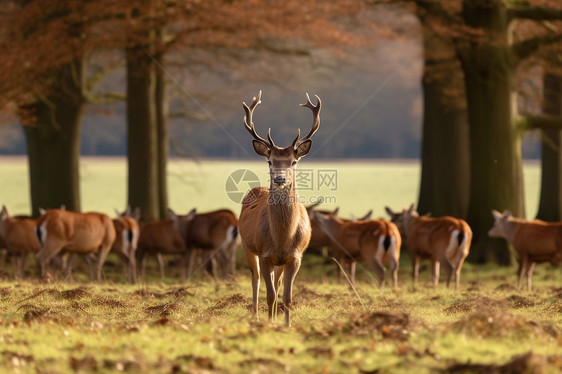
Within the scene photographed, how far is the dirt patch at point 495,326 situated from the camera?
22.1 feet

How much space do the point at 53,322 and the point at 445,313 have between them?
4210 mm

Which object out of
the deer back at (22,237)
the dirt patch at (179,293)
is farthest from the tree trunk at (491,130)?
the deer back at (22,237)

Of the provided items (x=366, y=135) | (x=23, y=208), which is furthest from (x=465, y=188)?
(x=366, y=135)

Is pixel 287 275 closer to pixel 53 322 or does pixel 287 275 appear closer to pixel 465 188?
pixel 53 322

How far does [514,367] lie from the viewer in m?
5.49

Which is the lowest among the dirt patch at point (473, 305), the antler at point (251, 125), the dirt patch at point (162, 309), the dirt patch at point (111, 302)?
the dirt patch at point (473, 305)

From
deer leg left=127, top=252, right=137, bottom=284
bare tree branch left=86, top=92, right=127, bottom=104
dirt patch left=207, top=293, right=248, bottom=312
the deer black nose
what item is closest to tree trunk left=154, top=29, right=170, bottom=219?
bare tree branch left=86, top=92, right=127, bottom=104

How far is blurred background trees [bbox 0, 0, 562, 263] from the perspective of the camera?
16.3 meters

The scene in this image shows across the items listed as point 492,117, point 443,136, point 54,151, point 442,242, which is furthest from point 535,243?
point 54,151

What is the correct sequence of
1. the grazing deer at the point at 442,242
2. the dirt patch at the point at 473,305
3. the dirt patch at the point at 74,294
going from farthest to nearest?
the grazing deer at the point at 442,242 → the dirt patch at the point at 74,294 → the dirt patch at the point at 473,305

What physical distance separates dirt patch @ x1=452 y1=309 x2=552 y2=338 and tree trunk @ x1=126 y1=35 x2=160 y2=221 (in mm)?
13205

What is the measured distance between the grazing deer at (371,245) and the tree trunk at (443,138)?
539 centimetres

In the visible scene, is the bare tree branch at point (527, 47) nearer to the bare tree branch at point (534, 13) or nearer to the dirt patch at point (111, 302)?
the bare tree branch at point (534, 13)

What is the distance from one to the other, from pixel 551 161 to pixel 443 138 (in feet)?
14.2
